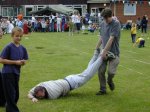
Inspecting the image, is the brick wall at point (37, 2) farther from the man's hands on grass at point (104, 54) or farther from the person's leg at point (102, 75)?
the man's hands on grass at point (104, 54)

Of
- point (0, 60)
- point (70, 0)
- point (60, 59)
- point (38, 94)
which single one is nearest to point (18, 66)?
point (0, 60)

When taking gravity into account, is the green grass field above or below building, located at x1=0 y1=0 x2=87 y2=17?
below

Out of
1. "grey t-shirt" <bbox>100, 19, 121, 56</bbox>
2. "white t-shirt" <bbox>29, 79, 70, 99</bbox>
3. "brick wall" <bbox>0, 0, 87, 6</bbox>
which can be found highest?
"brick wall" <bbox>0, 0, 87, 6</bbox>

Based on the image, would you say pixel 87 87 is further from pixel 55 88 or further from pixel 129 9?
pixel 129 9

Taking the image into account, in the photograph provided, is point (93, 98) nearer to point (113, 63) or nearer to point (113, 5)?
point (113, 63)

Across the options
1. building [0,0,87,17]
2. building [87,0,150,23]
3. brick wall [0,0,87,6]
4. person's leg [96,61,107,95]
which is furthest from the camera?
brick wall [0,0,87,6]

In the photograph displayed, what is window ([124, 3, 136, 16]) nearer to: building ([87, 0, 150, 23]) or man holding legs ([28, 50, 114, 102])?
building ([87, 0, 150, 23])

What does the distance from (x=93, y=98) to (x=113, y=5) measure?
4936 cm

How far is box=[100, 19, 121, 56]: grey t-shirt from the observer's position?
31.9 ft

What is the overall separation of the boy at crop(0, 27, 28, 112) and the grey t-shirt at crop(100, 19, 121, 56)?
2555mm

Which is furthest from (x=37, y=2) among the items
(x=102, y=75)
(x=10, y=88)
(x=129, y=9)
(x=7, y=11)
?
(x=10, y=88)

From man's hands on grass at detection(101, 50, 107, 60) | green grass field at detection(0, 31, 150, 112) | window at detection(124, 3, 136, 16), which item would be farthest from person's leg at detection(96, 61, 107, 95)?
window at detection(124, 3, 136, 16)

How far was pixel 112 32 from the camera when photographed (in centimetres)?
970

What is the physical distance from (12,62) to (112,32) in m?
2.86
